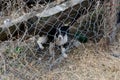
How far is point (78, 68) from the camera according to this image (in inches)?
119

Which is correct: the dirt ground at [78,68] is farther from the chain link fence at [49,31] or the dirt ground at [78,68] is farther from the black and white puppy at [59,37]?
the black and white puppy at [59,37]

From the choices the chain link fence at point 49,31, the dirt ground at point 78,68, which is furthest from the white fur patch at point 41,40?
the dirt ground at point 78,68

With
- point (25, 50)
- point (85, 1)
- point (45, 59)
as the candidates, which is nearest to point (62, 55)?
point (45, 59)

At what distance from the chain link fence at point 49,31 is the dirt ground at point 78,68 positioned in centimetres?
1

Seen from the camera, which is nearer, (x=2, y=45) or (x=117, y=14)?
(x=2, y=45)

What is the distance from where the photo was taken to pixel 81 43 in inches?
131

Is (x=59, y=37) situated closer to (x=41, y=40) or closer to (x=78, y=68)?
(x=41, y=40)

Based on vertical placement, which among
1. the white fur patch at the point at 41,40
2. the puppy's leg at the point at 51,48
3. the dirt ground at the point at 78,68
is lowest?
the dirt ground at the point at 78,68

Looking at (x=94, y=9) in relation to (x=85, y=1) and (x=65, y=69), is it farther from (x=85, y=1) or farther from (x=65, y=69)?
(x=65, y=69)

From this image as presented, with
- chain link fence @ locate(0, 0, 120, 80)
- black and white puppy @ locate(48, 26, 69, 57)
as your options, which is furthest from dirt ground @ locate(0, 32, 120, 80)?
black and white puppy @ locate(48, 26, 69, 57)

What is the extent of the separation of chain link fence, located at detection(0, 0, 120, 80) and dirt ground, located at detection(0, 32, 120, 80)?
0.01m

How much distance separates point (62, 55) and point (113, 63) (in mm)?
538

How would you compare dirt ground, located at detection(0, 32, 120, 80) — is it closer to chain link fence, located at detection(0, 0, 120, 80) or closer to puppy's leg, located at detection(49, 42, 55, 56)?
chain link fence, located at detection(0, 0, 120, 80)

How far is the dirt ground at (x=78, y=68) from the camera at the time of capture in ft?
9.37
